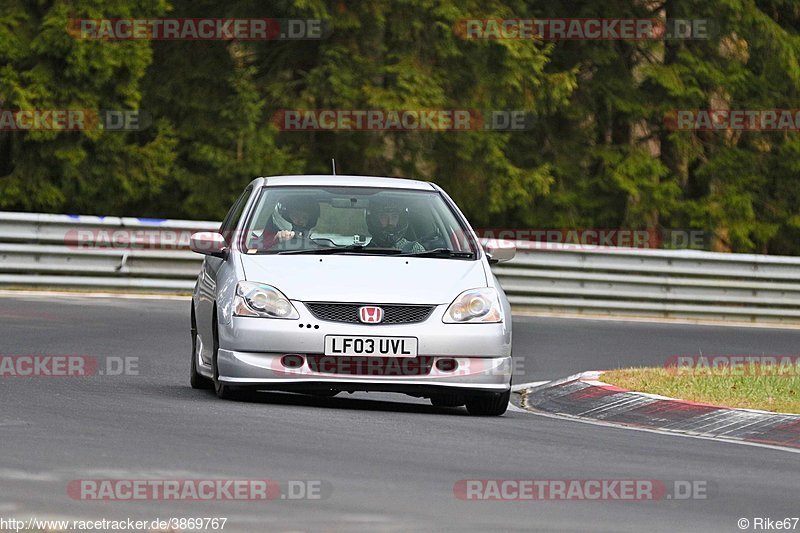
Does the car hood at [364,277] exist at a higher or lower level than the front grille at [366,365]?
higher

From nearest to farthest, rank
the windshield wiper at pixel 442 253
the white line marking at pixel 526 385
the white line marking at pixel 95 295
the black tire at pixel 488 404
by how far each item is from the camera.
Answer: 1. the black tire at pixel 488 404
2. the windshield wiper at pixel 442 253
3. the white line marking at pixel 526 385
4. the white line marking at pixel 95 295

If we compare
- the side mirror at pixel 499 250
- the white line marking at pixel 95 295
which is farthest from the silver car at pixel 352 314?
the white line marking at pixel 95 295

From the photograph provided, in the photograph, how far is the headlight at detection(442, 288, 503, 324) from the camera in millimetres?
11258

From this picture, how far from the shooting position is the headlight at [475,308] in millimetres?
11258

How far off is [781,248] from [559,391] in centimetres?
2105

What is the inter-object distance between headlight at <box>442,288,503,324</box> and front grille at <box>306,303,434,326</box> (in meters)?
0.20

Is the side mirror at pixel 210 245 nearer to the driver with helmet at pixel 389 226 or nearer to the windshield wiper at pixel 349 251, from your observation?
the windshield wiper at pixel 349 251

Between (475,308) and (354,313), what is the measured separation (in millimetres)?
774

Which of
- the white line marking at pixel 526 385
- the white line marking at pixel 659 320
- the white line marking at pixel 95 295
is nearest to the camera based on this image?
the white line marking at pixel 526 385

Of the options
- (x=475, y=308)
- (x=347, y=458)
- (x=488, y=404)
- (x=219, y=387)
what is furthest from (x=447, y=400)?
(x=347, y=458)

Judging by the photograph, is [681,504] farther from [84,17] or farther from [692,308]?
[84,17]

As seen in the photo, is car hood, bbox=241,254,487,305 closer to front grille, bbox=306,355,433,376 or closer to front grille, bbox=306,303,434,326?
front grille, bbox=306,303,434,326

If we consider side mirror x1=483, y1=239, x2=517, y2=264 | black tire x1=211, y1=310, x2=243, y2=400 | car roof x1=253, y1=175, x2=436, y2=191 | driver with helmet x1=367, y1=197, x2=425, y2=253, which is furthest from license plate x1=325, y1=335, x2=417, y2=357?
car roof x1=253, y1=175, x2=436, y2=191

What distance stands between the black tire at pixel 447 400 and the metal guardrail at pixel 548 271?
10.3m
